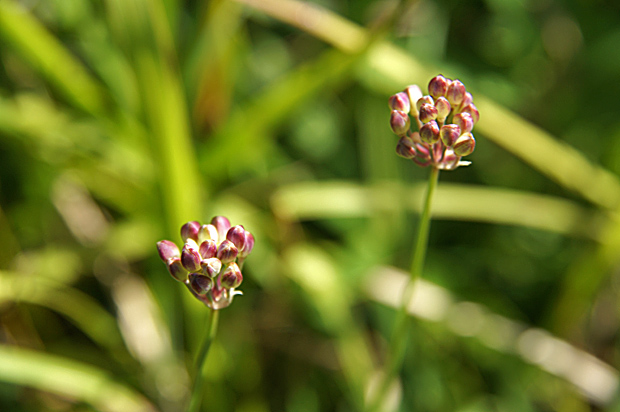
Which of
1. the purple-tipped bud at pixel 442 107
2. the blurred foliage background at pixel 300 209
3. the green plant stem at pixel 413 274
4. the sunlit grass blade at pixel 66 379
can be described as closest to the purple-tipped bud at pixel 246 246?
the green plant stem at pixel 413 274

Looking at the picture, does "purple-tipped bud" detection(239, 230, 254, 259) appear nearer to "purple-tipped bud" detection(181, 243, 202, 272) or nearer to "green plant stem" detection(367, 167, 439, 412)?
"purple-tipped bud" detection(181, 243, 202, 272)

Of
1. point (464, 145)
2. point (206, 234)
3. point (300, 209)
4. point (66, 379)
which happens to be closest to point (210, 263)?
point (206, 234)

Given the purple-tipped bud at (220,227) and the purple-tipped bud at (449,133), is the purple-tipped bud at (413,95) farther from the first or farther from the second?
the purple-tipped bud at (220,227)

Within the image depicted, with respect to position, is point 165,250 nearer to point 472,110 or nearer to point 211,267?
point 211,267

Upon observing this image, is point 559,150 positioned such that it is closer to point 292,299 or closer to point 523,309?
point 523,309

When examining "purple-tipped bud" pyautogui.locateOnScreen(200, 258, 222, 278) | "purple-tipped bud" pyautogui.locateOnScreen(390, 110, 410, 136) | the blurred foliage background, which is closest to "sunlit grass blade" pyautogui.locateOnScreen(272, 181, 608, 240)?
the blurred foliage background
